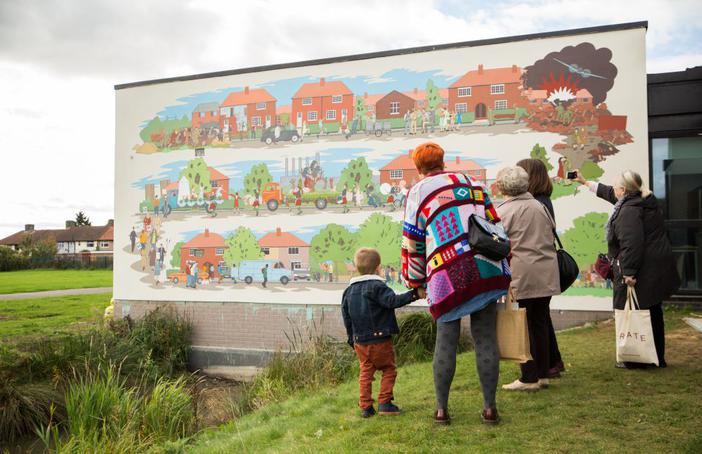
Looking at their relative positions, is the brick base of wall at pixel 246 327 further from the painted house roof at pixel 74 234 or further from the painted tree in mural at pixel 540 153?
the painted house roof at pixel 74 234

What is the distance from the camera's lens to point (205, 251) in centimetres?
1218

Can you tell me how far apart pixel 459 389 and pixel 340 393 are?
1.55 metres

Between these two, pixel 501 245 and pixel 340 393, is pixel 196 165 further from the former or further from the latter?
pixel 501 245

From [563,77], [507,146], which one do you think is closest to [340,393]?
[507,146]

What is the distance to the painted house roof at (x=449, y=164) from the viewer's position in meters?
10.2

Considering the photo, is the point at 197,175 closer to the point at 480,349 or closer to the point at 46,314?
the point at 46,314

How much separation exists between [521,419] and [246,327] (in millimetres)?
8204

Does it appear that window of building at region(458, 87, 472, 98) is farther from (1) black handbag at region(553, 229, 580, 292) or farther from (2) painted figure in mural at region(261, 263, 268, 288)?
(1) black handbag at region(553, 229, 580, 292)

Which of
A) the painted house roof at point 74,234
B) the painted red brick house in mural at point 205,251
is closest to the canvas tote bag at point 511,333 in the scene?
the painted red brick house in mural at point 205,251

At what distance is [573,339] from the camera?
7969 millimetres

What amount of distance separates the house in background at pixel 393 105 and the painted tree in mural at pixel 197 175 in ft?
12.7

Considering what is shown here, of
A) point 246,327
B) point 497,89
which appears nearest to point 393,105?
point 497,89

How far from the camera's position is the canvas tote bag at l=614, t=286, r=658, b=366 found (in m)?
5.22

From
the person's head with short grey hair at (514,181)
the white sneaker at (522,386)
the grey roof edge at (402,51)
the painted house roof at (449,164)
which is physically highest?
the grey roof edge at (402,51)
